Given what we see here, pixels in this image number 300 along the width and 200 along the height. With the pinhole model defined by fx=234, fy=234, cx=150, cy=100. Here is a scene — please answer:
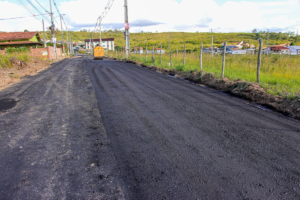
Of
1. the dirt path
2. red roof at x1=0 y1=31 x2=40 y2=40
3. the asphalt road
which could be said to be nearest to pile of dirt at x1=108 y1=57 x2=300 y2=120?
the asphalt road

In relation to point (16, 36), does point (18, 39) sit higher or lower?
lower

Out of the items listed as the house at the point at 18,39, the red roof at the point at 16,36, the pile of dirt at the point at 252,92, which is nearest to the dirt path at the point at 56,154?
the pile of dirt at the point at 252,92

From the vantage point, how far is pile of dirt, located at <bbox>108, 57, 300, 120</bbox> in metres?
6.78

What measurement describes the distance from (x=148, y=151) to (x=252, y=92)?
5.72 meters

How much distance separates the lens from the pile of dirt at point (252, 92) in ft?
22.2

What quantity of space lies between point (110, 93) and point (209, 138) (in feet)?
18.3

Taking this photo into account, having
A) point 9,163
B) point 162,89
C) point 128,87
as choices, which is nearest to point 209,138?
point 9,163

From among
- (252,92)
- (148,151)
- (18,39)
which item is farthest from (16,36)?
(148,151)

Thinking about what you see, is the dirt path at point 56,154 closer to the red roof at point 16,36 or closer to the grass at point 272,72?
the grass at point 272,72

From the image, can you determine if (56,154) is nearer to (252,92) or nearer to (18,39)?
(252,92)

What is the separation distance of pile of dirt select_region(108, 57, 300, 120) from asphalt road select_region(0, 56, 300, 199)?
0.57 meters

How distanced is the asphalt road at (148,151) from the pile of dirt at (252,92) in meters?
0.57

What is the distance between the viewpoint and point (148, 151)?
437cm

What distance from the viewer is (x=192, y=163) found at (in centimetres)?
391
